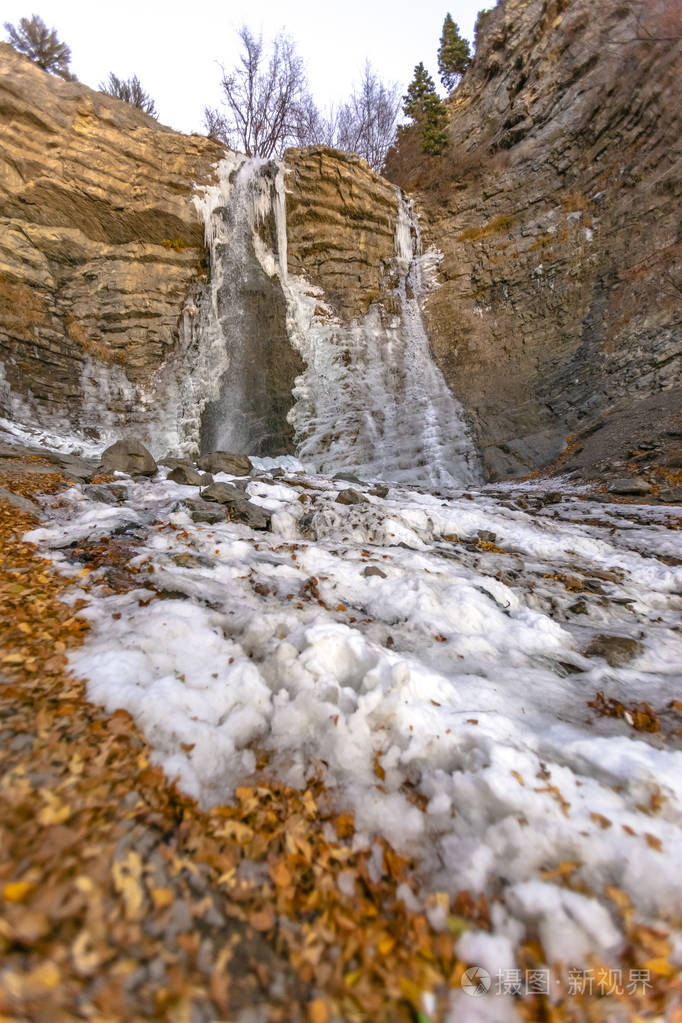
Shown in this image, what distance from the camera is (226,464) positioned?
957cm

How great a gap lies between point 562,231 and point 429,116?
12500 mm

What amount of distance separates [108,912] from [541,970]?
4.60 ft

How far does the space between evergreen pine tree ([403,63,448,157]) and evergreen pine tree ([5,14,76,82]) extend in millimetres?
17129

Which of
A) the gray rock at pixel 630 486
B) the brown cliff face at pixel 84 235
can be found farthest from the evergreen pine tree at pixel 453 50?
the gray rock at pixel 630 486

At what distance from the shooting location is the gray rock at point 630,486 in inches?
330

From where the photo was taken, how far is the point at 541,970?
4.53 ft

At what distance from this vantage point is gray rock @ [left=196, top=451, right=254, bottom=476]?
9430mm

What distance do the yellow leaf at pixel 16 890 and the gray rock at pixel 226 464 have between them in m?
8.37

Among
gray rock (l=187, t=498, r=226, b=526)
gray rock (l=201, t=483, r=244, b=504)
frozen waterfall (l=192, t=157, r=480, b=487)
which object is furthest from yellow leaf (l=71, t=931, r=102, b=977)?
frozen waterfall (l=192, t=157, r=480, b=487)

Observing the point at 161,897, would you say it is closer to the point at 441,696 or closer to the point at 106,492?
the point at 441,696

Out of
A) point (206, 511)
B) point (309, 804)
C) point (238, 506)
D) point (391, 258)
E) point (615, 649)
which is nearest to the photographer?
point (309, 804)

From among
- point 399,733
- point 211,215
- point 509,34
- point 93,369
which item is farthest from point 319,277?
point 399,733

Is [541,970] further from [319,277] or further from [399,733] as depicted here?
[319,277]

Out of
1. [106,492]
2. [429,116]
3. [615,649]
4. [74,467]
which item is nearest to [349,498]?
[106,492]
